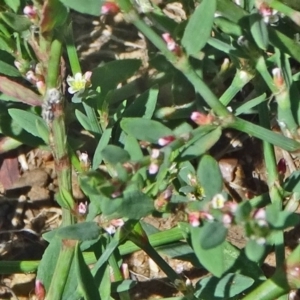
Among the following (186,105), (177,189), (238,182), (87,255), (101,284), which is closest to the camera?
(101,284)

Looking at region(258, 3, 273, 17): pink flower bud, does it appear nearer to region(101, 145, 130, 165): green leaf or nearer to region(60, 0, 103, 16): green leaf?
region(60, 0, 103, 16): green leaf

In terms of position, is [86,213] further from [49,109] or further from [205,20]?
[205,20]

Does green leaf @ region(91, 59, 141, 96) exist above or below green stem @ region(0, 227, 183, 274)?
above

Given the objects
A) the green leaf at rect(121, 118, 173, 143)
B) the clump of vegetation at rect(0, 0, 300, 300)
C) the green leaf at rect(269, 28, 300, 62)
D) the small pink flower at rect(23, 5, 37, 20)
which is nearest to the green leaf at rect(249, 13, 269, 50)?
the clump of vegetation at rect(0, 0, 300, 300)

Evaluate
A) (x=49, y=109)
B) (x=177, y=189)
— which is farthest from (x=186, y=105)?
(x=49, y=109)

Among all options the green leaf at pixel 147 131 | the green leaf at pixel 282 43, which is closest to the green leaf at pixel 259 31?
the green leaf at pixel 282 43
